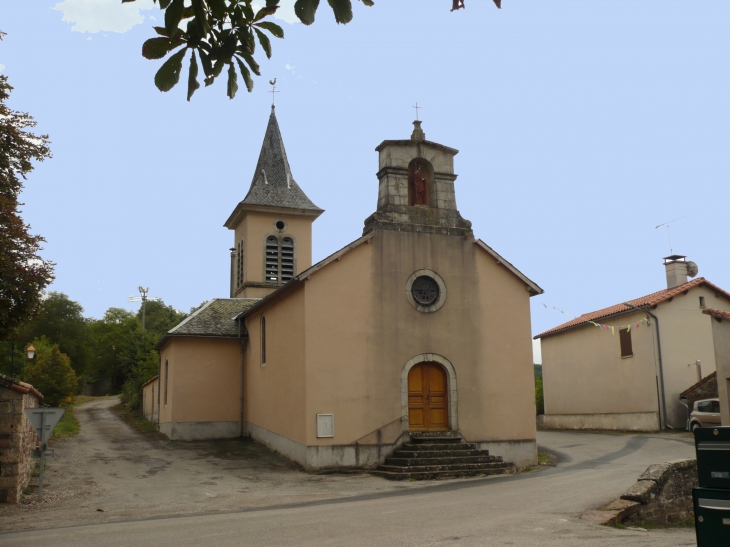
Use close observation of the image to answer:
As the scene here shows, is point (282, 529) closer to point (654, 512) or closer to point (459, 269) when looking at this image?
point (654, 512)

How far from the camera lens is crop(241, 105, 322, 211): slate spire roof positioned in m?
32.0

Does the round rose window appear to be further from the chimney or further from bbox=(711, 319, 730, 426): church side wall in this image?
the chimney

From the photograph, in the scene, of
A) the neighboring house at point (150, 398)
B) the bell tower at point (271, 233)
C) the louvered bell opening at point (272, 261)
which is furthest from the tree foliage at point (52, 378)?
the louvered bell opening at point (272, 261)

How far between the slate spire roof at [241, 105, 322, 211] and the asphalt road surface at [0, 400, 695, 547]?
18.3 meters

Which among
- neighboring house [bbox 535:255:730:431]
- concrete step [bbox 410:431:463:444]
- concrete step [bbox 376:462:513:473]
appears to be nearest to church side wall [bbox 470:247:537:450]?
concrete step [bbox 410:431:463:444]

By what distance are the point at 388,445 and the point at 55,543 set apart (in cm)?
997

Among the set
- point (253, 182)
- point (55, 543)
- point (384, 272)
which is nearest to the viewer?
point (55, 543)

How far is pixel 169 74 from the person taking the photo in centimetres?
381

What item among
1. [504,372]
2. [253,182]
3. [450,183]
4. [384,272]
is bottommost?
[504,372]

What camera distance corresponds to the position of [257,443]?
75.6ft

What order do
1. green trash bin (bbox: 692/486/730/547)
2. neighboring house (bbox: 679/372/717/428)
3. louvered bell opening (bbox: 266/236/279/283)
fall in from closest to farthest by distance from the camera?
1. green trash bin (bbox: 692/486/730/547)
2. neighboring house (bbox: 679/372/717/428)
3. louvered bell opening (bbox: 266/236/279/283)

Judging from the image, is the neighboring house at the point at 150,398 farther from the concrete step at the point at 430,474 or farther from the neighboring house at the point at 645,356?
the neighboring house at the point at 645,356

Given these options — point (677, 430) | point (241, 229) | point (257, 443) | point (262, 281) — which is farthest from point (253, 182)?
point (677, 430)

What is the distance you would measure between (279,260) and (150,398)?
913cm
